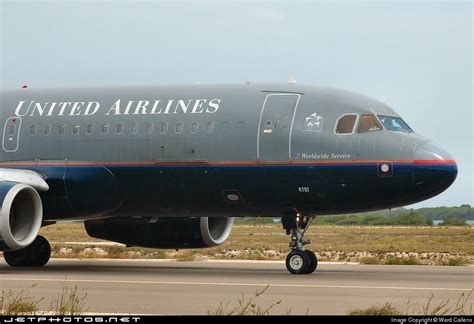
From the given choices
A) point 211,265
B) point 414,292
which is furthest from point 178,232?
point 414,292

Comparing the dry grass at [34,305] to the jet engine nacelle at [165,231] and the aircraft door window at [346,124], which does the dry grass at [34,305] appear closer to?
the aircraft door window at [346,124]

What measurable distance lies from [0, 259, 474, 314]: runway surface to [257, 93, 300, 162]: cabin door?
2.85 metres

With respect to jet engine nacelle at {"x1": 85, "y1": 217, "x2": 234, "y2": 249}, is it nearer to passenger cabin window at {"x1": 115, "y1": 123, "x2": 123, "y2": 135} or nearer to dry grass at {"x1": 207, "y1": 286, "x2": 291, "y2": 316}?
passenger cabin window at {"x1": 115, "y1": 123, "x2": 123, "y2": 135}

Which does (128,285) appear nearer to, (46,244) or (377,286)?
(377,286)

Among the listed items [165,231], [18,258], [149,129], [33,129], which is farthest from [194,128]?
[18,258]

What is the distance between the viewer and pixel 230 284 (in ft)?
67.3

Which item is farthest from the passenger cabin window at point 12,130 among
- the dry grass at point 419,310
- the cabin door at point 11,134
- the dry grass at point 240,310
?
the dry grass at point 419,310

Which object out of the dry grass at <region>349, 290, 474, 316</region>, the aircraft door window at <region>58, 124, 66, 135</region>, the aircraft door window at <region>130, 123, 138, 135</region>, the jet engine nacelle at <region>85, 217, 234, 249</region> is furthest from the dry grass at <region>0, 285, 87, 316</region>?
the jet engine nacelle at <region>85, 217, 234, 249</region>

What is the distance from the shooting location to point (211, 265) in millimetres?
29250

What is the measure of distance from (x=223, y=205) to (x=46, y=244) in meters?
6.13

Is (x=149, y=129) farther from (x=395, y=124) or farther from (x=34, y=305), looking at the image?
(x=34, y=305)

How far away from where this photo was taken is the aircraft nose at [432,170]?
75.0ft

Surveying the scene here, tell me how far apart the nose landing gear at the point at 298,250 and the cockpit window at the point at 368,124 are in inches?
101

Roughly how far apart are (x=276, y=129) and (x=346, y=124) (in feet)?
5.43
